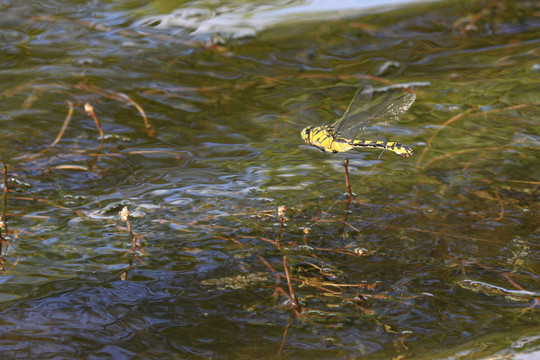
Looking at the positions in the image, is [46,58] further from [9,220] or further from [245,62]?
[9,220]

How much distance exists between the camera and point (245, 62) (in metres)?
3.91

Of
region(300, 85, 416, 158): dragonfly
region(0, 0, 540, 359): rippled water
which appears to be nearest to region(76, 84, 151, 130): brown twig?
region(0, 0, 540, 359): rippled water

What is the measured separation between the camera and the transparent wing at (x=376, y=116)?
2795 mm

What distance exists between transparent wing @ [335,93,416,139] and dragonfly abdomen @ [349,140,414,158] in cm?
4

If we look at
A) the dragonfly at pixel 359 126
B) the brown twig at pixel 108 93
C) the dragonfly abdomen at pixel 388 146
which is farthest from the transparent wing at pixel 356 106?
the brown twig at pixel 108 93

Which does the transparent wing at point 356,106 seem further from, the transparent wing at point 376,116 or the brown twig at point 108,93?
the brown twig at point 108,93

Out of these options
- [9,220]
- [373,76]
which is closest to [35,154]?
[9,220]

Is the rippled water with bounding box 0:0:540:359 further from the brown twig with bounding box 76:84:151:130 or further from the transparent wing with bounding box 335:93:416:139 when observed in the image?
the transparent wing with bounding box 335:93:416:139

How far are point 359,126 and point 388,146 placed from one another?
0.18 metres

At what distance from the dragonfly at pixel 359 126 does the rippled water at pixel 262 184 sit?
0.40ft

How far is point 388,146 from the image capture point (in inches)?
107

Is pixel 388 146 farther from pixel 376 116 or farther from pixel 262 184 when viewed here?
pixel 262 184

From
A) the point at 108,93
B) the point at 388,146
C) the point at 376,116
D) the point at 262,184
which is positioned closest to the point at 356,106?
the point at 376,116

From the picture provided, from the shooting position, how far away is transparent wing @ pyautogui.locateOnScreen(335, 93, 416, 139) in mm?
2795
